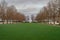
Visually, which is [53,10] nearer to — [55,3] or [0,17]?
[55,3]

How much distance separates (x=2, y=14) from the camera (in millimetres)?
28500

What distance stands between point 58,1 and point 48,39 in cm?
1869

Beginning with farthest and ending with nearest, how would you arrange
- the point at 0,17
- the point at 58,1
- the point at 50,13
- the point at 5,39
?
the point at 50,13
the point at 0,17
the point at 58,1
the point at 5,39

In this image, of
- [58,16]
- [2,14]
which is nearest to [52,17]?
[58,16]

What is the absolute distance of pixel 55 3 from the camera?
1072 inches

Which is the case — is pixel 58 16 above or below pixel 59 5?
below

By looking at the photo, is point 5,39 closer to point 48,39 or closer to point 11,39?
point 11,39

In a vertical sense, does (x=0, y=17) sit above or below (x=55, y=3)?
below

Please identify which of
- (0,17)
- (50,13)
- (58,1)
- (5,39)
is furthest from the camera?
(50,13)

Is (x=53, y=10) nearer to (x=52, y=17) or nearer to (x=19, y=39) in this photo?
(x=52, y=17)

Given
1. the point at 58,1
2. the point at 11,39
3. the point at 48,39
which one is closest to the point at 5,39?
the point at 11,39

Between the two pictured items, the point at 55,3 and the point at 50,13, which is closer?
the point at 55,3

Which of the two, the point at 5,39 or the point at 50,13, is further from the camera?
the point at 50,13

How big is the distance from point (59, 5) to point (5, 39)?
19.3 metres
